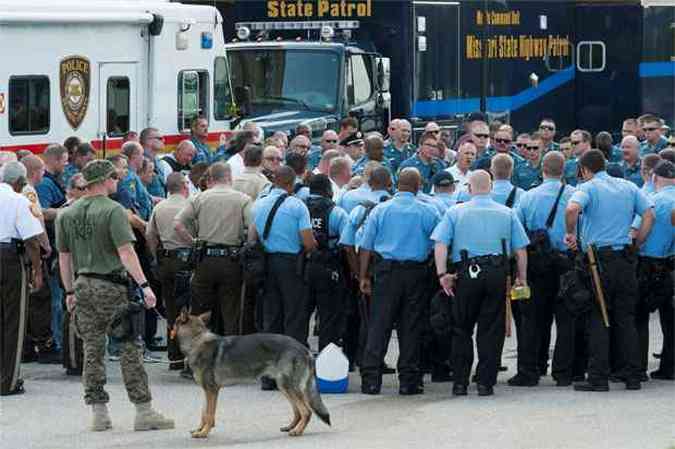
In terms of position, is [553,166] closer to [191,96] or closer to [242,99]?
[191,96]

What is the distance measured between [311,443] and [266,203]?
8.94 feet

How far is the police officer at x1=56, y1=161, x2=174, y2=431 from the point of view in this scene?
12242 mm

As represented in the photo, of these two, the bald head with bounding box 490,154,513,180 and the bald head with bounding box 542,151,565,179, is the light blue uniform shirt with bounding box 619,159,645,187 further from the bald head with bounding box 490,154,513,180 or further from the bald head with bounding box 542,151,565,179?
the bald head with bounding box 542,151,565,179

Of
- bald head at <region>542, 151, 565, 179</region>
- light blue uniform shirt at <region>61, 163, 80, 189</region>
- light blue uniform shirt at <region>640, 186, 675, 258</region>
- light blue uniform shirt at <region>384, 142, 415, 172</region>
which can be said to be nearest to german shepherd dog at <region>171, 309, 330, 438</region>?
bald head at <region>542, 151, 565, 179</region>

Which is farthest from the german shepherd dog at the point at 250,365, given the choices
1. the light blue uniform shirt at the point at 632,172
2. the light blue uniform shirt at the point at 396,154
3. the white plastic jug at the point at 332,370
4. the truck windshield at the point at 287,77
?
the truck windshield at the point at 287,77

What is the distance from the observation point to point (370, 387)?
1402 cm

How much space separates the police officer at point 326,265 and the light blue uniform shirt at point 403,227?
456 millimetres

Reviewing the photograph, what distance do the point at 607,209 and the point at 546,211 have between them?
53 centimetres

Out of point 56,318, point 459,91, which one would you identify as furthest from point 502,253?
point 459,91

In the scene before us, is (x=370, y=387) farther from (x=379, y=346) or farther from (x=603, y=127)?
(x=603, y=127)

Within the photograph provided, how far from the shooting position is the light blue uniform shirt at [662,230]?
1447 cm

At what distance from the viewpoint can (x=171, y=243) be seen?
1491 cm

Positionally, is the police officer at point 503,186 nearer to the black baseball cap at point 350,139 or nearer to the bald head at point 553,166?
the bald head at point 553,166

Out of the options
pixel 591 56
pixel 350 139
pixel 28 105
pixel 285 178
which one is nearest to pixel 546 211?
pixel 285 178
